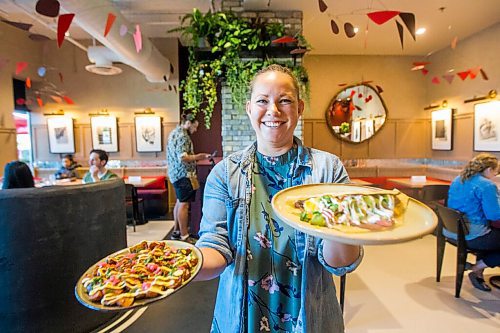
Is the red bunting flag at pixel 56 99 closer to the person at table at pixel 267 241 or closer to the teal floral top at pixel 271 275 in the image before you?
the person at table at pixel 267 241

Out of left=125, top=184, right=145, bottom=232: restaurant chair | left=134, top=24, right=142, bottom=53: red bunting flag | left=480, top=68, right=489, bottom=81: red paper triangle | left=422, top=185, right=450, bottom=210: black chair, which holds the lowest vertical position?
left=125, top=184, right=145, bottom=232: restaurant chair

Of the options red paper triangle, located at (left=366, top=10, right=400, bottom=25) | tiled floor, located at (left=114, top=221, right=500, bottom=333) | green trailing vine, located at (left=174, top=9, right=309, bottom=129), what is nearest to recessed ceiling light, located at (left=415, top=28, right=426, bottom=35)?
red paper triangle, located at (left=366, top=10, right=400, bottom=25)

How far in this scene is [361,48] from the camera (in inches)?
220

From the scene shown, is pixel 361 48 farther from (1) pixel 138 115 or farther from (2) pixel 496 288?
(1) pixel 138 115

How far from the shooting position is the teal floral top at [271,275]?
0.92 m

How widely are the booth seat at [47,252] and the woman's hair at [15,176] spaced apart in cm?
96

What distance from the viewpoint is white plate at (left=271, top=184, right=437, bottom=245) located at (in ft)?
2.15

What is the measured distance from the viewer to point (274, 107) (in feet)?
2.99

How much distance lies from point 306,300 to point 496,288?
122 inches

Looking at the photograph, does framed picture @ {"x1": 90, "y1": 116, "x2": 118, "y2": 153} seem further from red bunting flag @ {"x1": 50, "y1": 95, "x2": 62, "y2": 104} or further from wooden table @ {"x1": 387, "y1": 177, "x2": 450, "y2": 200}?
wooden table @ {"x1": 387, "y1": 177, "x2": 450, "y2": 200}

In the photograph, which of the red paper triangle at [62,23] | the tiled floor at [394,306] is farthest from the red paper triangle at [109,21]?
the tiled floor at [394,306]

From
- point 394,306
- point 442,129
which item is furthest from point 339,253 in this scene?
point 442,129

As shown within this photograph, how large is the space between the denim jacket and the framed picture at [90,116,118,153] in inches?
244

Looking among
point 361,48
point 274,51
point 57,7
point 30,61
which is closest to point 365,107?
point 361,48
